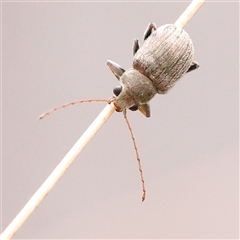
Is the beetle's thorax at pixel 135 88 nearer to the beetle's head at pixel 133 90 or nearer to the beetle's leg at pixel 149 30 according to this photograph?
the beetle's head at pixel 133 90

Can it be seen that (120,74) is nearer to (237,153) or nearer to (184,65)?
(184,65)

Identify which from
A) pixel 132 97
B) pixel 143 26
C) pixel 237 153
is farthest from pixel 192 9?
pixel 237 153

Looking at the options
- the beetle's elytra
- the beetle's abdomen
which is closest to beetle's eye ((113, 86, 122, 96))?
the beetle's elytra

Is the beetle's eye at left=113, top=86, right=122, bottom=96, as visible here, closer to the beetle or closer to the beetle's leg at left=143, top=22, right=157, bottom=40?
the beetle

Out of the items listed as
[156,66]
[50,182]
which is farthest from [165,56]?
[50,182]

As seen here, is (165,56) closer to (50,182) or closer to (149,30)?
(149,30)

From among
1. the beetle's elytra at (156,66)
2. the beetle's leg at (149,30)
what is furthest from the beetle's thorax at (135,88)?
the beetle's leg at (149,30)

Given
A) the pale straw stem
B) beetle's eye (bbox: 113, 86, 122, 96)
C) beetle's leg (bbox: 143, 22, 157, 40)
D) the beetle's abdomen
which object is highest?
beetle's leg (bbox: 143, 22, 157, 40)
